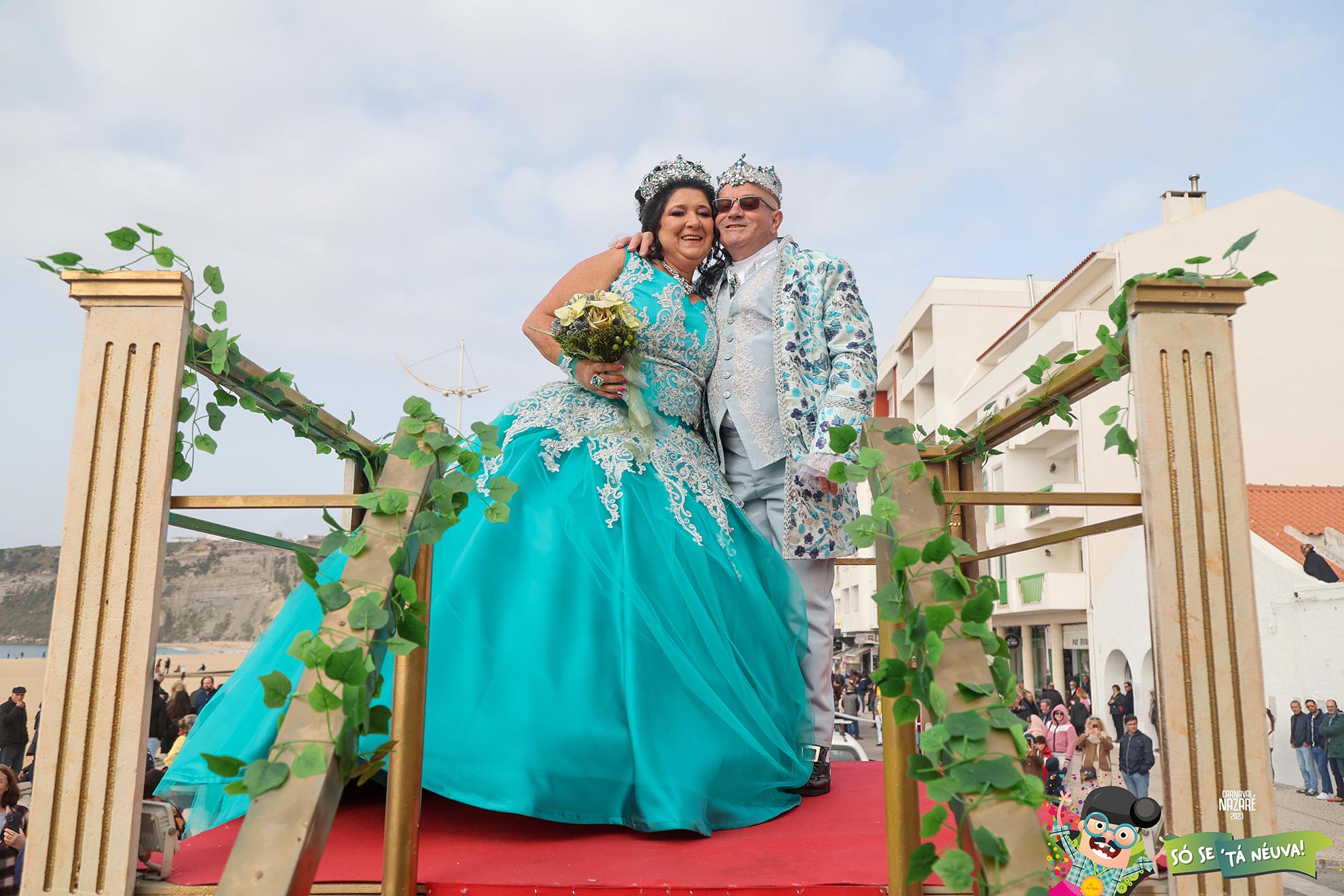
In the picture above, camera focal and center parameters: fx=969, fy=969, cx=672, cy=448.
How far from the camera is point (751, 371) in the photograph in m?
3.38

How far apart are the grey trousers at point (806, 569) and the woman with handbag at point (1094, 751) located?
1027 centimetres

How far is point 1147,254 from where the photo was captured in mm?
20797

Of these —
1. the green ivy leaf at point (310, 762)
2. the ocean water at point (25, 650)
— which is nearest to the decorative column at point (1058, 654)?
the green ivy leaf at point (310, 762)

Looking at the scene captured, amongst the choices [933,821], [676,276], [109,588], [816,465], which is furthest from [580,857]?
[676,276]

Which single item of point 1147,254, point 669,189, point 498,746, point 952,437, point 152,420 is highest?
point 1147,254

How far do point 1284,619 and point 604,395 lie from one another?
1530 centimetres

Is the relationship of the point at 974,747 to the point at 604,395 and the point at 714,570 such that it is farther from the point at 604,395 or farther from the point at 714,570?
the point at 604,395

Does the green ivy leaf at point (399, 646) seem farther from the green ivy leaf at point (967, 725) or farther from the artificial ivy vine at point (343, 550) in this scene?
the green ivy leaf at point (967, 725)

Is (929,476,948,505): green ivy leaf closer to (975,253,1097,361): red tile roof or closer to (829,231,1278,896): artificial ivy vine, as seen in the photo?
(829,231,1278,896): artificial ivy vine

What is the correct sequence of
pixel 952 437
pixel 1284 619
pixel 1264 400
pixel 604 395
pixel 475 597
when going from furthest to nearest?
pixel 1264 400, pixel 1284 619, pixel 604 395, pixel 952 437, pixel 475 597

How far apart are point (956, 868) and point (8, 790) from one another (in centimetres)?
658

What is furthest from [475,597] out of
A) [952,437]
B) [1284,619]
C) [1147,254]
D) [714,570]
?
[1147,254]

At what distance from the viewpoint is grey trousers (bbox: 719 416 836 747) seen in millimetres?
3057

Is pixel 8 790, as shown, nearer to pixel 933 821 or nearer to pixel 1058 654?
pixel 933 821
